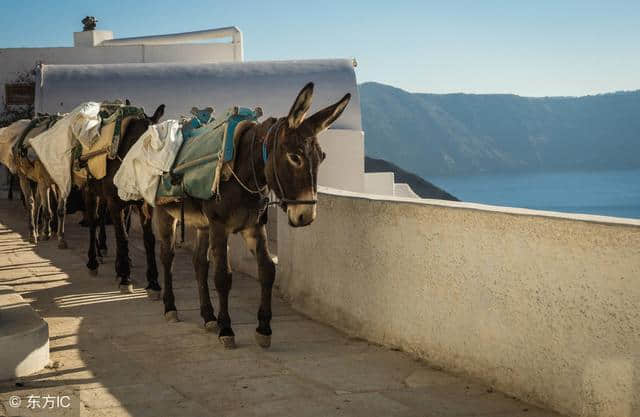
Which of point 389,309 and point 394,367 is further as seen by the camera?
point 389,309

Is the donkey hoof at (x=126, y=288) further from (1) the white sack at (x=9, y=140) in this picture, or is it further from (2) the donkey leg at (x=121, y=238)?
(1) the white sack at (x=9, y=140)

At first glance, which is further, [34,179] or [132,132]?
[34,179]

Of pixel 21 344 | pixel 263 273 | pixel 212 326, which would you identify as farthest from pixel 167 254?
pixel 21 344

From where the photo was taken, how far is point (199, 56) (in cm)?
2998

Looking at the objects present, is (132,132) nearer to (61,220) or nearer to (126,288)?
(126,288)

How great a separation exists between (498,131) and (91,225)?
141 meters

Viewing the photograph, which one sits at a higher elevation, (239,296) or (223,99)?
(223,99)

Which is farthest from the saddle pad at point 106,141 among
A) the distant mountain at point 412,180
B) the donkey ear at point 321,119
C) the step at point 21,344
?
the distant mountain at point 412,180

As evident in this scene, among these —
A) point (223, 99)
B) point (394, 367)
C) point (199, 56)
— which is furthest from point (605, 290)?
point (199, 56)

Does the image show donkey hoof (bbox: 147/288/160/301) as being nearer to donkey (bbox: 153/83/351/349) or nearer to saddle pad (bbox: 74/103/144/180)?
donkey (bbox: 153/83/351/349)

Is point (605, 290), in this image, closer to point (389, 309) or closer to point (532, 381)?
point (532, 381)

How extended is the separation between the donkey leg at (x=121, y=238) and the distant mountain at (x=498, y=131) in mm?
122465

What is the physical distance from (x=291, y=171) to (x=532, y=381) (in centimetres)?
213

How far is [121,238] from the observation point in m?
9.30
